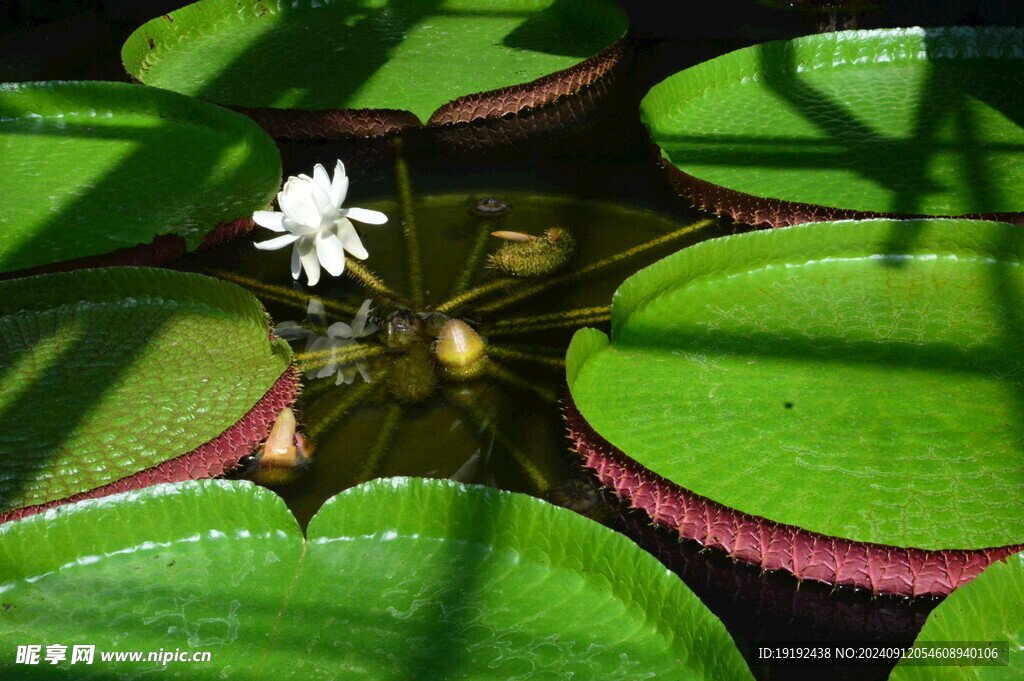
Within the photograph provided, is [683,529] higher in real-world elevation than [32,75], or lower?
lower

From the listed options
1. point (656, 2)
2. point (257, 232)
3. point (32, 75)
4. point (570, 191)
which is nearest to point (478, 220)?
point (570, 191)

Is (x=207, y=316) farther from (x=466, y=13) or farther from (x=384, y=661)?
(x=466, y=13)

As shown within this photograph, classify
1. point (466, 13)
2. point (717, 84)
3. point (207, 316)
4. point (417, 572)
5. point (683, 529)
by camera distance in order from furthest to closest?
point (466, 13), point (717, 84), point (207, 316), point (683, 529), point (417, 572)

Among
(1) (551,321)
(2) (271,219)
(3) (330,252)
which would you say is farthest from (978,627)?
(2) (271,219)

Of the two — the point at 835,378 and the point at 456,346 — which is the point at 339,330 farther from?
the point at 835,378

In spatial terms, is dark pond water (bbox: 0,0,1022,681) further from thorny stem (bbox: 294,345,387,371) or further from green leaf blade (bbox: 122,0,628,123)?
green leaf blade (bbox: 122,0,628,123)

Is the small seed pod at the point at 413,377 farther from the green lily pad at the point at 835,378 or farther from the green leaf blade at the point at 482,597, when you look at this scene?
the green leaf blade at the point at 482,597
